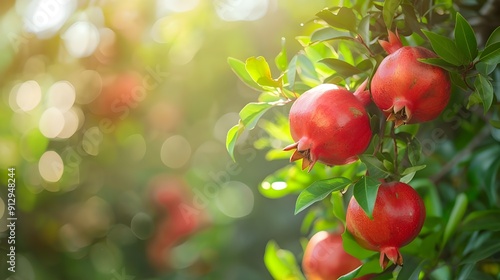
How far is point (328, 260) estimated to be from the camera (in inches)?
37.6

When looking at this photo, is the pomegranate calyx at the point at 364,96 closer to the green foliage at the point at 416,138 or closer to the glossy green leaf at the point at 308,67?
the green foliage at the point at 416,138

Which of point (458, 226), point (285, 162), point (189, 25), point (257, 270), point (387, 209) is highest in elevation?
point (387, 209)

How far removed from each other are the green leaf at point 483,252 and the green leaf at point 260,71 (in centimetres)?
40

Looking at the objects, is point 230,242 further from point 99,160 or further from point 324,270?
point 324,270

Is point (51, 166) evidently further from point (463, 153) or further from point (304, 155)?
point (304, 155)

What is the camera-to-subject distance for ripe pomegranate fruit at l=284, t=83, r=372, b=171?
703mm

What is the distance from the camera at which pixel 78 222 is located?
2025 mm

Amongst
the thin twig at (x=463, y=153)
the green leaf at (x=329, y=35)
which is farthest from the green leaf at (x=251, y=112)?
the thin twig at (x=463, y=153)

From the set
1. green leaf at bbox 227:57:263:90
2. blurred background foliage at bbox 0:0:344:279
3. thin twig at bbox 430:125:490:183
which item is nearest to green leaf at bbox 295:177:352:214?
green leaf at bbox 227:57:263:90

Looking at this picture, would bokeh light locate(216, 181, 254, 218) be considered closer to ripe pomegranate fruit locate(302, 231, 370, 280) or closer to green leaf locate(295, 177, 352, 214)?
ripe pomegranate fruit locate(302, 231, 370, 280)

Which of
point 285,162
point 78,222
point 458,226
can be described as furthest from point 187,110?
point 458,226

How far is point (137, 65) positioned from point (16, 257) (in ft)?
2.22

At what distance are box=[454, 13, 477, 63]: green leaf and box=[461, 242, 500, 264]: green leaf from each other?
0.35m

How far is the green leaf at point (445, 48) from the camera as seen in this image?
2.33ft
